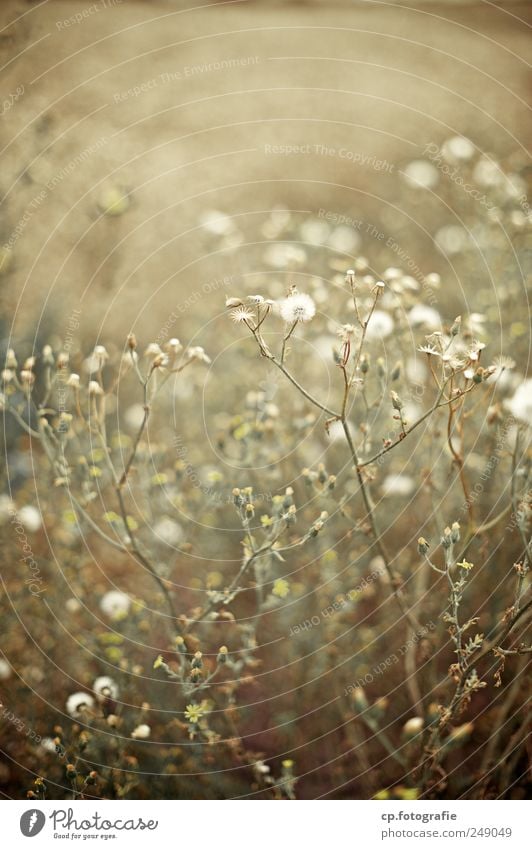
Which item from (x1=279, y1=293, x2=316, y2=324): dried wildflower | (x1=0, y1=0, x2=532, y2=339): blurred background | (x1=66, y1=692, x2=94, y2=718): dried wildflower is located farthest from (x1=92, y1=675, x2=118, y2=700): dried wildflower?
(x1=0, y1=0, x2=532, y2=339): blurred background

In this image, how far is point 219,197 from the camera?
166 centimetres

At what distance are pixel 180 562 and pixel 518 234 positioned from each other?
962 mm

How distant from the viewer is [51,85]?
4.38 feet

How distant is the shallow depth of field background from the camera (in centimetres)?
118

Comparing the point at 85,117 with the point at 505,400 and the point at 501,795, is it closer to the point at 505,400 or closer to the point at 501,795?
the point at 505,400

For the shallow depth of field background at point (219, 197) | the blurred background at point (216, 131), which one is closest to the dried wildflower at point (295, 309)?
the shallow depth of field background at point (219, 197)

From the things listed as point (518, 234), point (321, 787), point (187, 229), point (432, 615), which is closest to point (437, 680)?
point (432, 615)

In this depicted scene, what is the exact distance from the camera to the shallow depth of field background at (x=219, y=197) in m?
1.18

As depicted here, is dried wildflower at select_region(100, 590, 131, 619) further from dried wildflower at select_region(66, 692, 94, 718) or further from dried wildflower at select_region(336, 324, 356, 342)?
dried wildflower at select_region(336, 324, 356, 342)

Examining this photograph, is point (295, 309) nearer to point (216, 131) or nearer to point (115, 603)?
point (115, 603)

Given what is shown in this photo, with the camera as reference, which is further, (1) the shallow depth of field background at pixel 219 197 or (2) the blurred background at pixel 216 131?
(2) the blurred background at pixel 216 131
